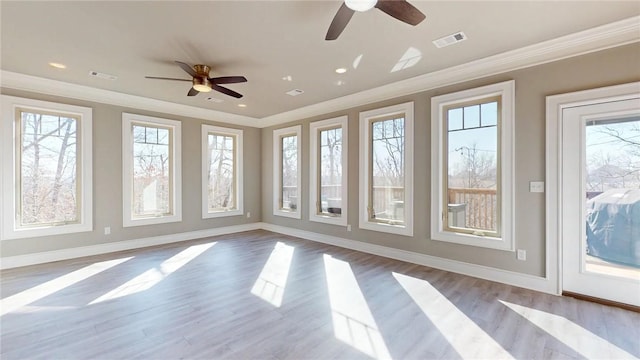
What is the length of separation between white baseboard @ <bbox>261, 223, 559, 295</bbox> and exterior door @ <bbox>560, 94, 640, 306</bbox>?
26 centimetres

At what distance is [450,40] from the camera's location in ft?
10.1

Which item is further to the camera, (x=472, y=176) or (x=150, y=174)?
(x=150, y=174)

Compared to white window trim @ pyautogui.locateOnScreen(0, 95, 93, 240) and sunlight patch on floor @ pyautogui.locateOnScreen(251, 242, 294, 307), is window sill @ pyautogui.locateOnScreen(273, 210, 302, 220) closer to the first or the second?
sunlight patch on floor @ pyautogui.locateOnScreen(251, 242, 294, 307)

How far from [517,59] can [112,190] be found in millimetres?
6404

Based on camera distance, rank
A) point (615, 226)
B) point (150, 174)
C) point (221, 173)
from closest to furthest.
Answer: point (615, 226) < point (150, 174) < point (221, 173)

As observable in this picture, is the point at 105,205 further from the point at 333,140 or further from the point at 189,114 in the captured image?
the point at 333,140

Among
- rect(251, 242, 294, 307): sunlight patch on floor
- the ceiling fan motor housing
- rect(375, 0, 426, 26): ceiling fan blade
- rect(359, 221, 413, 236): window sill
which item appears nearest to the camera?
rect(375, 0, 426, 26): ceiling fan blade

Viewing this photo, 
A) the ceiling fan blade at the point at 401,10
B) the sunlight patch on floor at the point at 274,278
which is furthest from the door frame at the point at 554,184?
the sunlight patch on floor at the point at 274,278

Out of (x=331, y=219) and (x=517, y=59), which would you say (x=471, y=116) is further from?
(x=331, y=219)

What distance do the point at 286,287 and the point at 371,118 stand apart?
10.3ft

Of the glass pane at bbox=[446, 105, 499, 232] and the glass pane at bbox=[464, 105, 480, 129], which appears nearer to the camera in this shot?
the glass pane at bbox=[446, 105, 499, 232]

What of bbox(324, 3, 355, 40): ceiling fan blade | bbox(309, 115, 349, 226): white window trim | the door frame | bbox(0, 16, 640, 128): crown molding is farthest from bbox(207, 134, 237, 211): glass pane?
the door frame

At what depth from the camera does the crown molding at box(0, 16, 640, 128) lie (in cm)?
286

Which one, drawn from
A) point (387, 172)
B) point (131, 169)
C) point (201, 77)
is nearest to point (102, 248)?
point (131, 169)
